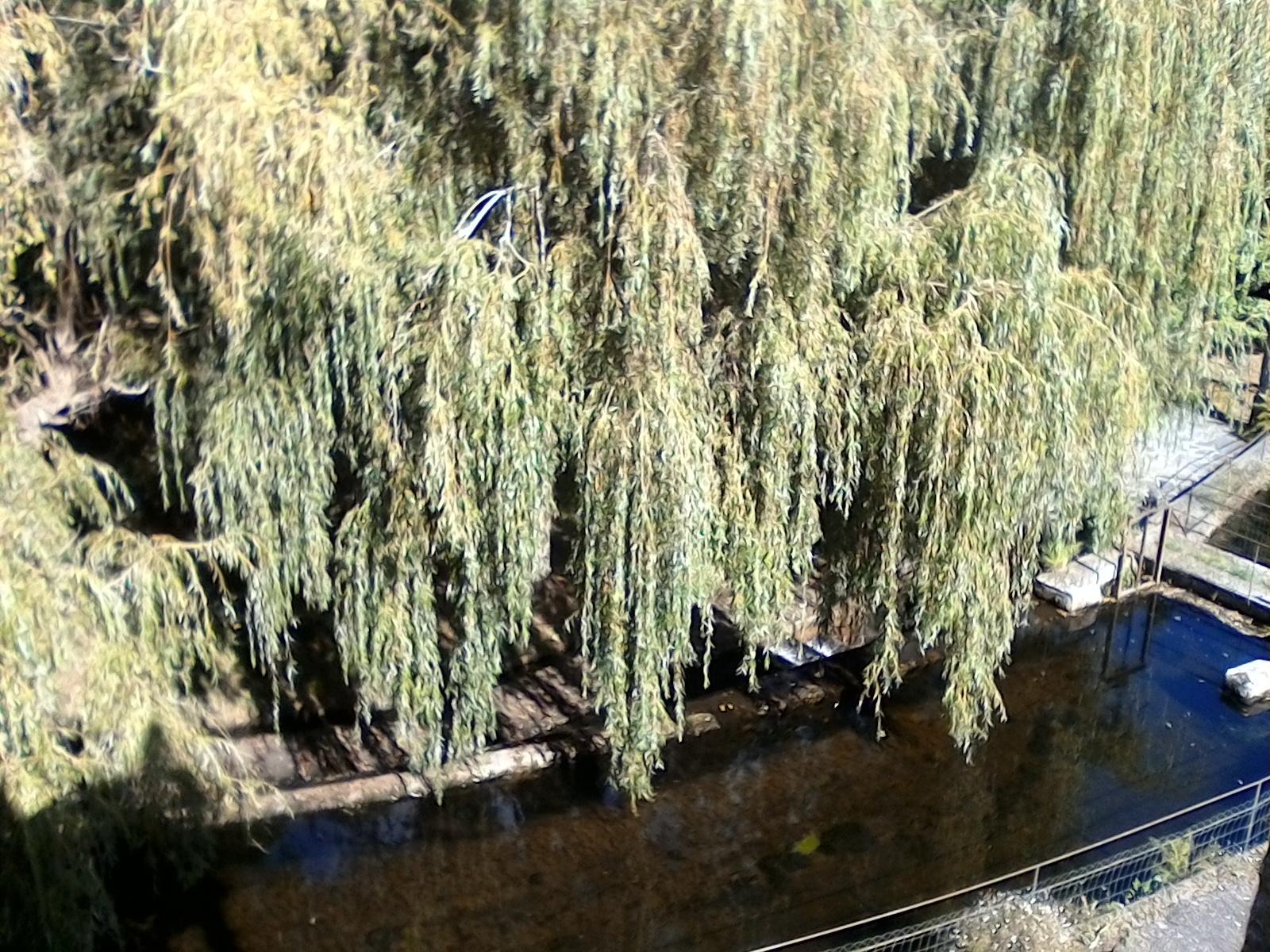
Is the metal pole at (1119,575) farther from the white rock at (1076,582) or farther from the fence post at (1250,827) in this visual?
the fence post at (1250,827)

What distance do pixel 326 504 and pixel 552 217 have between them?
2.28 m

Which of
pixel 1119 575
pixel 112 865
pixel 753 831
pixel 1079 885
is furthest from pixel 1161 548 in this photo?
pixel 112 865

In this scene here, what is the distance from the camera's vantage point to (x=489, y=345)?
6293 mm

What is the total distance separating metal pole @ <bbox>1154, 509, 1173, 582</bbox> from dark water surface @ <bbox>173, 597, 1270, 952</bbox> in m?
1.74

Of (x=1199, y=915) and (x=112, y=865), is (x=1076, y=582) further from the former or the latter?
(x=112, y=865)

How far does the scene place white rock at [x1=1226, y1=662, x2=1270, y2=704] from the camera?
33.2 ft

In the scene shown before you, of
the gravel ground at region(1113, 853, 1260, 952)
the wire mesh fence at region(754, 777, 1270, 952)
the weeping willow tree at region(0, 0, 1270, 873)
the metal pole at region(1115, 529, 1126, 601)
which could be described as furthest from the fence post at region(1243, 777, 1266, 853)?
the metal pole at region(1115, 529, 1126, 601)

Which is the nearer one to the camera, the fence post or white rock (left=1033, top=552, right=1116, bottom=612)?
the fence post

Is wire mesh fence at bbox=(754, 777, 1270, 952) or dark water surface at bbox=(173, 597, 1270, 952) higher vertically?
wire mesh fence at bbox=(754, 777, 1270, 952)

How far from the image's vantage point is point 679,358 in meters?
6.61

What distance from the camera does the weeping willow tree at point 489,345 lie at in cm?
603

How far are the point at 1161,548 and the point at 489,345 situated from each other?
29.2 feet

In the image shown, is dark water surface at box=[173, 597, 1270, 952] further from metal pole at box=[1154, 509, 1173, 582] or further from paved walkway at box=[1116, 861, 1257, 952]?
paved walkway at box=[1116, 861, 1257, 952]

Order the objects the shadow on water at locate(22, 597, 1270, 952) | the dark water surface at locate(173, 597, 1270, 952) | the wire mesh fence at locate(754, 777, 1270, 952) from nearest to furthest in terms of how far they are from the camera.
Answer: the wire mesh fence at locate(754, 777, 1270, 952) < the shadow on water at locate(22, 597, 1270, 952) < the dark water surface at locate(173, 597, 1270, 952)
